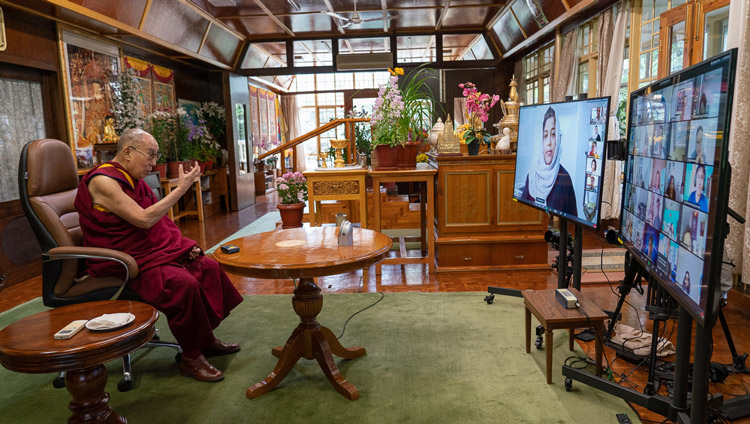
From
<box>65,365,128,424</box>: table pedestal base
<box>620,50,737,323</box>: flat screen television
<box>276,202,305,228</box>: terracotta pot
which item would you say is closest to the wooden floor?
<box>276,202,305,228</box>: terracotta pot

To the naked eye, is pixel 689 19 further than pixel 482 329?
Yes

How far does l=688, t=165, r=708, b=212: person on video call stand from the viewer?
1335mm

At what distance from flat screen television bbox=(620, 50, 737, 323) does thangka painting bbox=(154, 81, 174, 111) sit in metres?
6.57

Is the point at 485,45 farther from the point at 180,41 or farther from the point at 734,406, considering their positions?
the point at 734,406

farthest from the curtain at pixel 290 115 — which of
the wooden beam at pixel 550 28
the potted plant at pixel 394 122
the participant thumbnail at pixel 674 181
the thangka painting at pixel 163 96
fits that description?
the participant thumbnail at pixel 674 181

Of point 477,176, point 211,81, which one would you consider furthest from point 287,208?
point 211,81

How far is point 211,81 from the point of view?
856 centimetres

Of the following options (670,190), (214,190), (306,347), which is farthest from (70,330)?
(214,190)

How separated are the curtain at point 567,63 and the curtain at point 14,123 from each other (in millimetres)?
5638

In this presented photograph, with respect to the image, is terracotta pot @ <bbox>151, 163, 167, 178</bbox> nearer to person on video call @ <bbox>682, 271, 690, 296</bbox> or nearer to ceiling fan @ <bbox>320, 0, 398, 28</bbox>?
ceiling fan @ <bbox>320, 0, 398, 28</bbox>

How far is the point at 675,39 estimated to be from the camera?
418 centimetres

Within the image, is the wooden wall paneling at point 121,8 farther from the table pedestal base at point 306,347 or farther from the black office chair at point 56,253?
the table pedestal base at point 306,347

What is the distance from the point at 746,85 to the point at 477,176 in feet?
6.27

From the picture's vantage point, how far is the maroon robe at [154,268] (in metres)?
2.31
